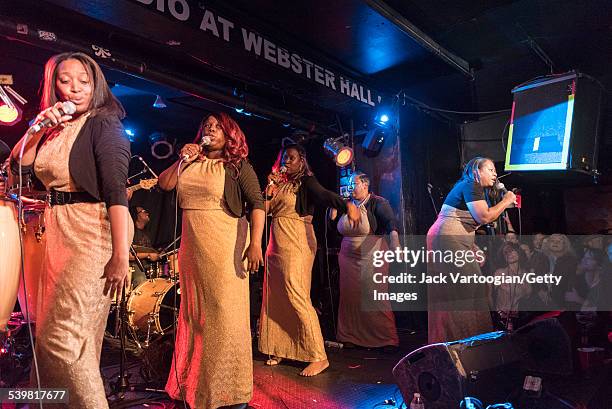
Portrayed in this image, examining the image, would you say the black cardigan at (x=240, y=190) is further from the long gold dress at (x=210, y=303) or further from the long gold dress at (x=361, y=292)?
the long gold dress at (x=361, y=292)

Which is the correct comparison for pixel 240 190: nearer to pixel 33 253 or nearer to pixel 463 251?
pixel 33 253

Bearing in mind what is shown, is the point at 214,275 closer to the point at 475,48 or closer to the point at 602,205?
the point at 475,48

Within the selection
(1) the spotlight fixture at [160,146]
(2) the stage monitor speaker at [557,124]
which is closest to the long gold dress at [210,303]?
(2) the stage monitor speaker at [557,124]

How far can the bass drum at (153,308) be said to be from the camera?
4.73 m

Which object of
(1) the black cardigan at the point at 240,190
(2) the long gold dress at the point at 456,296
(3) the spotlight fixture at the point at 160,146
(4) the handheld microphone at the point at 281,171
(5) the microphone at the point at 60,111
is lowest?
(2) the long gold dress at the point at 456,296

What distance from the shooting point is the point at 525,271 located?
7.27 meters

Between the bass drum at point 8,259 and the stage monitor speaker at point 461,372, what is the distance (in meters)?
2.36

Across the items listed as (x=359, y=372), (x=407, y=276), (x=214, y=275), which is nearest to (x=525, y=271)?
(x=407, y=276)

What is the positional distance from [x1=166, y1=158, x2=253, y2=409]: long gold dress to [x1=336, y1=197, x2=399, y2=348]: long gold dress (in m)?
2.84

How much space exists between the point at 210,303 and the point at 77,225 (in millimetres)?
1303

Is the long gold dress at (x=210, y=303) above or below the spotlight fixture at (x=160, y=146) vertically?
below

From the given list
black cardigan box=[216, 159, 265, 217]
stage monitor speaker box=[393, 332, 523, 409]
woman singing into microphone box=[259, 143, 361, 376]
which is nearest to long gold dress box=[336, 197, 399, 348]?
woman singing into microphone box=[259, 143, 361, 376]

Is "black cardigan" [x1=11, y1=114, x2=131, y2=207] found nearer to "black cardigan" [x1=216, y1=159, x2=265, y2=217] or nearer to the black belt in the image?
the black belt

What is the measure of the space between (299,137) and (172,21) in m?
3.87
